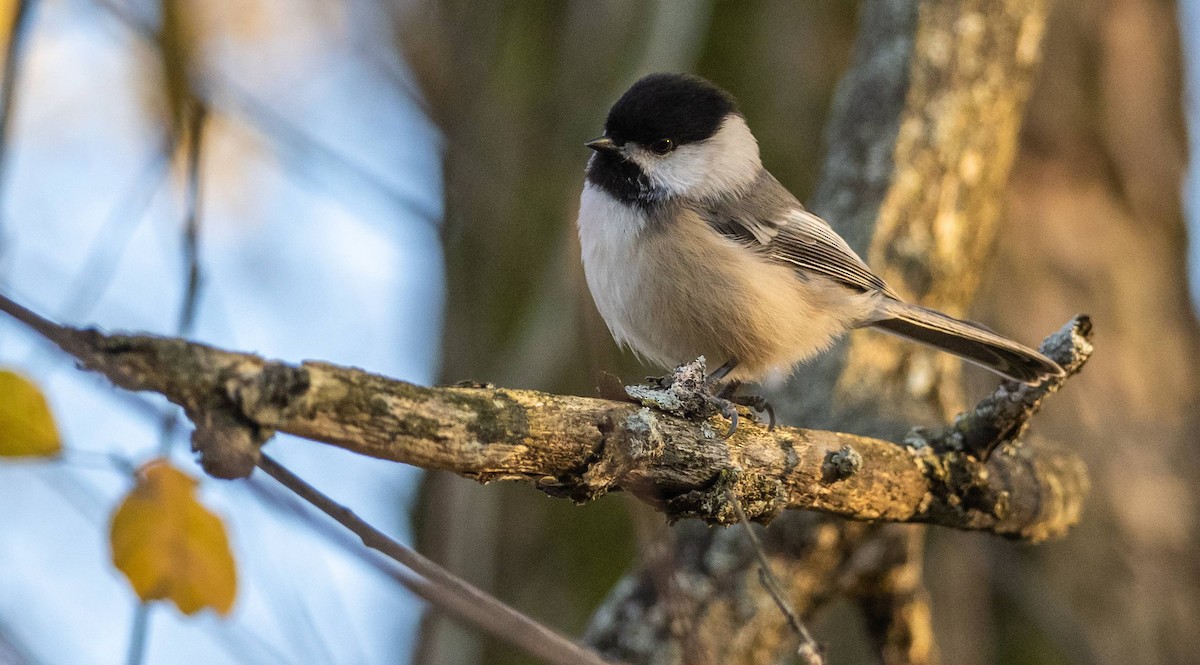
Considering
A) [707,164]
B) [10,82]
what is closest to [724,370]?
[707,164]

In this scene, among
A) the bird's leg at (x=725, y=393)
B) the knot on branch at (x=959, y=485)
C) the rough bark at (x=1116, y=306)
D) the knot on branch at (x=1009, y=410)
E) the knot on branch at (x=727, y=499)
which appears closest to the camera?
the knot on branch at (x=727, y=499)

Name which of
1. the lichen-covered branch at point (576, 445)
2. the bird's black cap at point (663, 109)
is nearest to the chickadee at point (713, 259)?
the bird's black cap at point (663, 109)

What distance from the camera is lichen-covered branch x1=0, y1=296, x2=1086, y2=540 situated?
109 centimetres

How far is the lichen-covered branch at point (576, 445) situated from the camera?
1.09m

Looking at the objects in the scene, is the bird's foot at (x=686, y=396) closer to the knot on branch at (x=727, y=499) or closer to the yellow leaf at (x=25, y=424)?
the knot on branch at (x=727, y=499)

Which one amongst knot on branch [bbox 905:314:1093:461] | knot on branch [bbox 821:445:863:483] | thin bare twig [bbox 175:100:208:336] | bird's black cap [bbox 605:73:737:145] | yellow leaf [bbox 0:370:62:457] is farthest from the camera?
bird's black cap [bbox 605:73:737:145]

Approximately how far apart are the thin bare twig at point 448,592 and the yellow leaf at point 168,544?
0.51 metres

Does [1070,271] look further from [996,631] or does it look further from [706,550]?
[706,550]

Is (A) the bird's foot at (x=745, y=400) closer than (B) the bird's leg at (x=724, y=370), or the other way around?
(A) the bird's foot at (x=745, y=400)

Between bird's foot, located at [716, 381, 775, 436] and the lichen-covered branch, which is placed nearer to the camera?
the lichen-covered branch

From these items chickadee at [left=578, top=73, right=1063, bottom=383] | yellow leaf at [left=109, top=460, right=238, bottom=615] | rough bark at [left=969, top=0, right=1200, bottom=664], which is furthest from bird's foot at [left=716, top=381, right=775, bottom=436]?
rough bark at [left=969, top=0, right=1200, bottom=664]

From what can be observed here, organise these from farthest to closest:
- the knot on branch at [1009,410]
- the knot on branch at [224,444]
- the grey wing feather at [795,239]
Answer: the grey wing feather at [795,239], the knot on branch at [1009,410], the knot on branch at [224,444]

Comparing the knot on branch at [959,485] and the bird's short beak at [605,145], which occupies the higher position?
the bird's short beak at [605,145]

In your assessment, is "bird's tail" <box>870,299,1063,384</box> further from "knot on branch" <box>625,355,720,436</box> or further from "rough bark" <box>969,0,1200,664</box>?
"rough bark" <box>969,0,1200,664</box>
